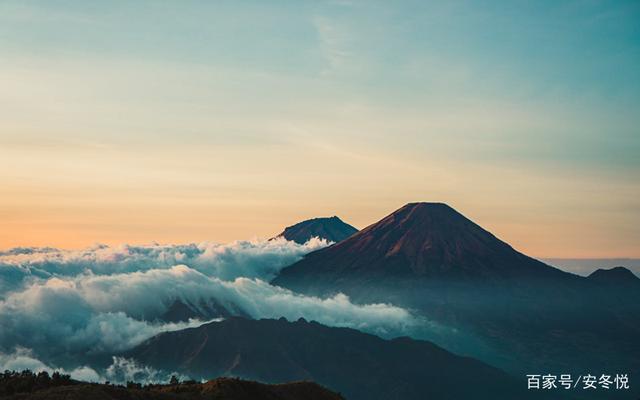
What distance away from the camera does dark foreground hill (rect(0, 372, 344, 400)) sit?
265 feet

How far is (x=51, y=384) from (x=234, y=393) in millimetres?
23350

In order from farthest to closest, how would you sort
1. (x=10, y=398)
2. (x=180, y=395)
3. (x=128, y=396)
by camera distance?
(x=180, y=395) < (x=128, y=396) < (x=10, y=398)

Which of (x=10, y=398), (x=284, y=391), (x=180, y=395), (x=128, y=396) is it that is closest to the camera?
(x=10, y=398)

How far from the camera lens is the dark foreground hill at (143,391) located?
3184 inches

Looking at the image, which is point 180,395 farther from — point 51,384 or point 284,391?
point 284,391

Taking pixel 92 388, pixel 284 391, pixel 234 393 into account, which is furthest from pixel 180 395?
pixel 284 391

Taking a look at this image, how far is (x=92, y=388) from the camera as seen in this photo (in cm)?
8200

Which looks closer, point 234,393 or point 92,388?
point 92,388

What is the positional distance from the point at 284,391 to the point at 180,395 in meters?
26.8

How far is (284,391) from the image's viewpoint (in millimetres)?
120000

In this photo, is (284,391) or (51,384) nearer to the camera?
(51,384)

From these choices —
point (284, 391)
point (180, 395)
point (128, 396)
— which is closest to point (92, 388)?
point (128, 396)

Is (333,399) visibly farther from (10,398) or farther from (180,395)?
(10,398)

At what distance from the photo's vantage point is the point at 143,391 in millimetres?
91188
